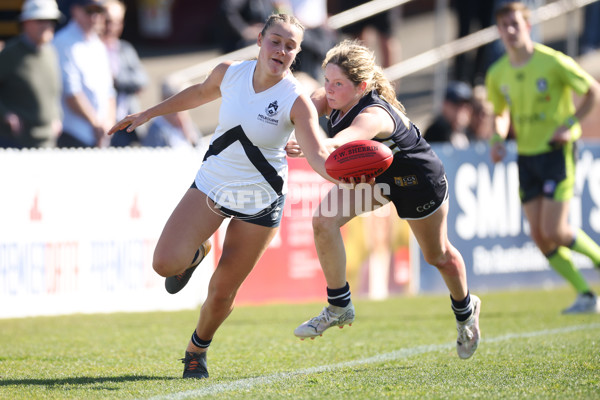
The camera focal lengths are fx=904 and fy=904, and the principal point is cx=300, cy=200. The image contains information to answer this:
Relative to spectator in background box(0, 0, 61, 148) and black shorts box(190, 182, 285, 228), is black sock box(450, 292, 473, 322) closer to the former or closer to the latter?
black shorts box(190, 182, 285, 228)

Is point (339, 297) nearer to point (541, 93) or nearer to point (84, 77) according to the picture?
point (541, 93)

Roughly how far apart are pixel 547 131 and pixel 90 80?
15.6 ft

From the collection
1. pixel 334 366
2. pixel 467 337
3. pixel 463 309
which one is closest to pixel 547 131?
pixel 463 309

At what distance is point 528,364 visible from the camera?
5.70 metres

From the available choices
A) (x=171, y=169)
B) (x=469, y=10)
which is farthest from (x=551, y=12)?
(x=171, y=169)

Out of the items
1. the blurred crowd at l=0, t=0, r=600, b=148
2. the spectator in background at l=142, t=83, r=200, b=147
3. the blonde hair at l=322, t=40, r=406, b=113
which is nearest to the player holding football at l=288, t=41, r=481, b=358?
the blonde hair at l=322, t=40, r=406, b=113

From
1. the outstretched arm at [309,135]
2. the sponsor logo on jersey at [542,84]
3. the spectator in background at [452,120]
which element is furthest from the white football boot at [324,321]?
the spectator in background at [452,120]

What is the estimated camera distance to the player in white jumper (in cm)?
515

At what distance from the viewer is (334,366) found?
581 centimetres

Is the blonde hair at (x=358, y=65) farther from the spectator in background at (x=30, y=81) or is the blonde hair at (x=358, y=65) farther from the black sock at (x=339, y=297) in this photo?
the spectator in background at (x=30, y=81)

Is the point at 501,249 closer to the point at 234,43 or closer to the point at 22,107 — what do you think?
the point at 234,43

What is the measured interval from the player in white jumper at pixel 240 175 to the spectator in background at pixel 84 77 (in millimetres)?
4342

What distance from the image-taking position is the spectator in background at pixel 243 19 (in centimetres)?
1195

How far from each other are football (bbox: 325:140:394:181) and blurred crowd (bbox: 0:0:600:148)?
492cm
